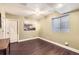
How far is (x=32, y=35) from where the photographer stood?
1937 mm

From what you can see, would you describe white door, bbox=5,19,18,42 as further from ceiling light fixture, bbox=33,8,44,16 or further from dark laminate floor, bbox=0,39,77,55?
ceiling light fixture, bbox=33,8,44,16

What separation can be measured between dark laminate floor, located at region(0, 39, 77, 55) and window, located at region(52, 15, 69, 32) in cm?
35

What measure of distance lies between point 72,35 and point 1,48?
1293 millimetres

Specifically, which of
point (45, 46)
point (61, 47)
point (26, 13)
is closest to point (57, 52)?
point (61, 47)

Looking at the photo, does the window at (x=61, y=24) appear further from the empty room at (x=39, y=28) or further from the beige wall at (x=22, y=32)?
the beige wall at (x=22, y=32)

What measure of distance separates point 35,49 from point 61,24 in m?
0.70

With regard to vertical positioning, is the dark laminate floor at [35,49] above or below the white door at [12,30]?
below

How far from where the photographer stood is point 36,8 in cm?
186

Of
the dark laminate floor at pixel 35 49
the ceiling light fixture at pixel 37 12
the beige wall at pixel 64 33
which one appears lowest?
the dark laminate floor at pixel 35 49

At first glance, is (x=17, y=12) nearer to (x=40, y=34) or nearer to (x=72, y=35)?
(x=40, y=34)

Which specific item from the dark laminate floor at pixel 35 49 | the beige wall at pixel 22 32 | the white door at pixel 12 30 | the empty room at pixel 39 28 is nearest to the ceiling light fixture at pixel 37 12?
the empty room at pixel 39 28

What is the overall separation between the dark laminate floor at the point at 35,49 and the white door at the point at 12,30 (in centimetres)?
14

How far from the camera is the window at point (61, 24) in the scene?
1.85m

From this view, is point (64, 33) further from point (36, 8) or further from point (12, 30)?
point (12, 30)
